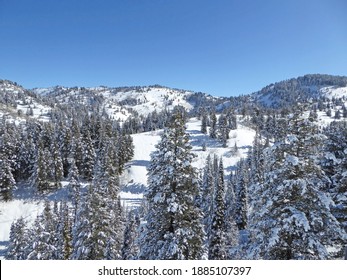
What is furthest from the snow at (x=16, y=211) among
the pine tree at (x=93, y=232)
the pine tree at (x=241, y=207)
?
the pine tree at (x=93, y=232)

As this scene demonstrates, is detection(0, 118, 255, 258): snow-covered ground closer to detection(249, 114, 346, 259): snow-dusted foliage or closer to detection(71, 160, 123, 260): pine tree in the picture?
detection(249, 114, 346, 259): snow-dusted foliage

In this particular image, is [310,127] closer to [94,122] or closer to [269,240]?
[269,240]

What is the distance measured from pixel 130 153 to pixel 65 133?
94.8 ft

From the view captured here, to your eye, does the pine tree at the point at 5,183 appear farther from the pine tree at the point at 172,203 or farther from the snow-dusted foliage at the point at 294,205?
the snow-dusted foliage at the point at 294,205

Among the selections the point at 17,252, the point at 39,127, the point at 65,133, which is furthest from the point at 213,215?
the point at 39,127

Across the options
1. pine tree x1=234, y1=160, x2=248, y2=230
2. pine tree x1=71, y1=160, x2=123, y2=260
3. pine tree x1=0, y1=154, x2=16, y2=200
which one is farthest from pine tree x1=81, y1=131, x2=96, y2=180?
pine tree x1=71, y1=160, x2=123, y2=260

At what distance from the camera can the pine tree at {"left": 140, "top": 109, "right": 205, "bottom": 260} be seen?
45.6 ft

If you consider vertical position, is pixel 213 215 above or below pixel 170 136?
below

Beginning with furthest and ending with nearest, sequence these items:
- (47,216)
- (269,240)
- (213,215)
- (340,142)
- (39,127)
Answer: (39,127), (213,215), (47,216), (340,142), (269,240)

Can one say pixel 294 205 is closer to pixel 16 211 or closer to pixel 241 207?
pixel 241 207

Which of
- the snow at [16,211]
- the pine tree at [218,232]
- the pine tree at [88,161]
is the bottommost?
the snow at [16,211]

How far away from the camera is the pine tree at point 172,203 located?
1391 cm

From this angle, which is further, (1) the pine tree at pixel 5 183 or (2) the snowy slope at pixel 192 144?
(2) the snowy slope at pixel 192 144
